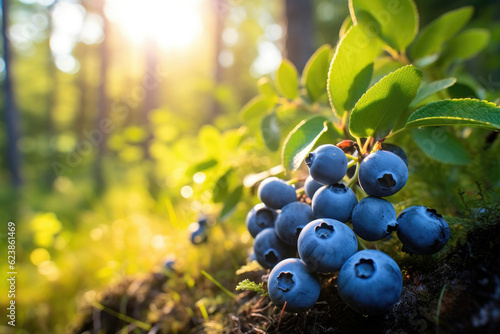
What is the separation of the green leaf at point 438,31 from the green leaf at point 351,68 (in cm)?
47

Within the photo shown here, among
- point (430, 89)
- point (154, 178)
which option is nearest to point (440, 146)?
point (430, 89)

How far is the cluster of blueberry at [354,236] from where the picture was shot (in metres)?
0.55

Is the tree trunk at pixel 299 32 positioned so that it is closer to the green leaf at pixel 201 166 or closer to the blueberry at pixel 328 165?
the green leaf at pixel 201 166

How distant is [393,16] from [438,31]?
0.34m

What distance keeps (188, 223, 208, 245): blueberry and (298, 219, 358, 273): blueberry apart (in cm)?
84

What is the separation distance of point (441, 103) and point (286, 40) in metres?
1.87

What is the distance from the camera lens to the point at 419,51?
117 centimetres

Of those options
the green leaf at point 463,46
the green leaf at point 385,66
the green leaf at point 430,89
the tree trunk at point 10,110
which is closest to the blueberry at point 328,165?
the green leaf at point 430,89

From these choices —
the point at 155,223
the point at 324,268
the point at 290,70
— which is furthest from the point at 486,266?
the point at 155,223

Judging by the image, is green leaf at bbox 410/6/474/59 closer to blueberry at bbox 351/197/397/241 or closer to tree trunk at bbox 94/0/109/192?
blueberry at bbox 351/197/397/241

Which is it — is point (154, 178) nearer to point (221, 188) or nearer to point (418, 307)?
point (221, 188)

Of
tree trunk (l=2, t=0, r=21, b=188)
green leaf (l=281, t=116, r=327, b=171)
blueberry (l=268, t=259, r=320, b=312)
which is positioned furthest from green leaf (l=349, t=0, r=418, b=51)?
tree trunk (l=2, t=0, r=21, b=188)

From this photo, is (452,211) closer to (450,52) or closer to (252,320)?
(450,52)

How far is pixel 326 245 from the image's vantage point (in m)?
Result: 0.58
